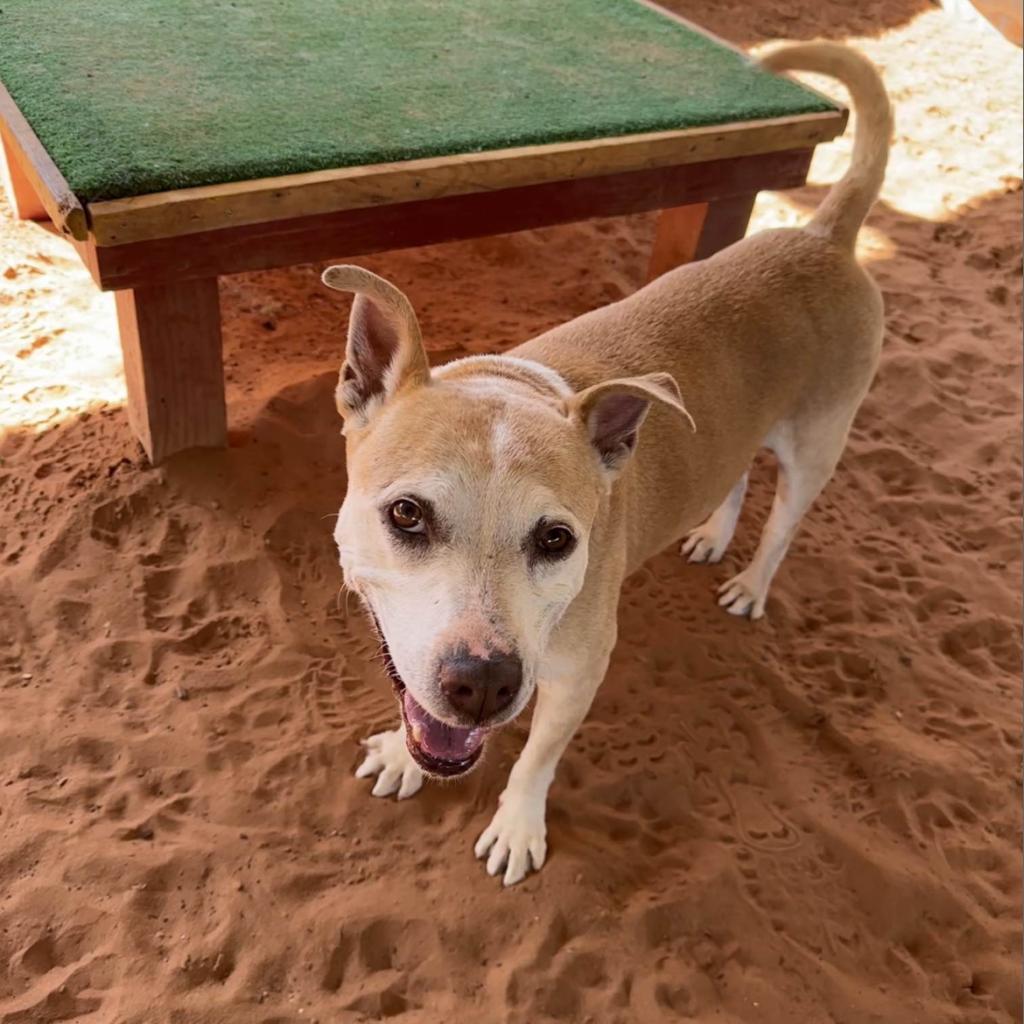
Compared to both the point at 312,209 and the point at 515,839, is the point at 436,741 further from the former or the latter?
the point at 312,209

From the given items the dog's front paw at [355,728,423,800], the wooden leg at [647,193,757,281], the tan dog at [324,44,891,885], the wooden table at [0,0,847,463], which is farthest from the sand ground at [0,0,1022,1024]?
the wooden leg at [647,193,757,281]

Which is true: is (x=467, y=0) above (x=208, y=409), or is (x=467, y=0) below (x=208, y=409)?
above

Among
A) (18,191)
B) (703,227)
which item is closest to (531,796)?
(703,227)

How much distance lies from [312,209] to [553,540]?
174 centimetres

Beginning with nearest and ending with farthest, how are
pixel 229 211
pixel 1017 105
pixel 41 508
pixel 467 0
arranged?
pixel 229 211
pixel 41 508
pixel 467 0
pixel 1017 105

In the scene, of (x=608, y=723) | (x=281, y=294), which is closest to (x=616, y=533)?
(x=608, y=723)

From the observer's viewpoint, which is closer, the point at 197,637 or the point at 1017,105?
the point at 197,637

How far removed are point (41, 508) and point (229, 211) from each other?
1426 mm

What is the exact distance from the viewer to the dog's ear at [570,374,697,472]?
7.02 feet

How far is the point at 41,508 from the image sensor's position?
3.63 meters

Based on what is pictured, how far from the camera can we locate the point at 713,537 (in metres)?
4.08

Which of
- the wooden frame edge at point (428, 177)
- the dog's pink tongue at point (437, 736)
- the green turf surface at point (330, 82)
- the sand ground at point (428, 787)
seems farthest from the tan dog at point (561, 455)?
the green turf surface at point (330, 82)

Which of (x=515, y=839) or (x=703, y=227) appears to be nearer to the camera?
(x=515, y=839)

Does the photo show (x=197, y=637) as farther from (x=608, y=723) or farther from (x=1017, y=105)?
(x=1017, y=105)
